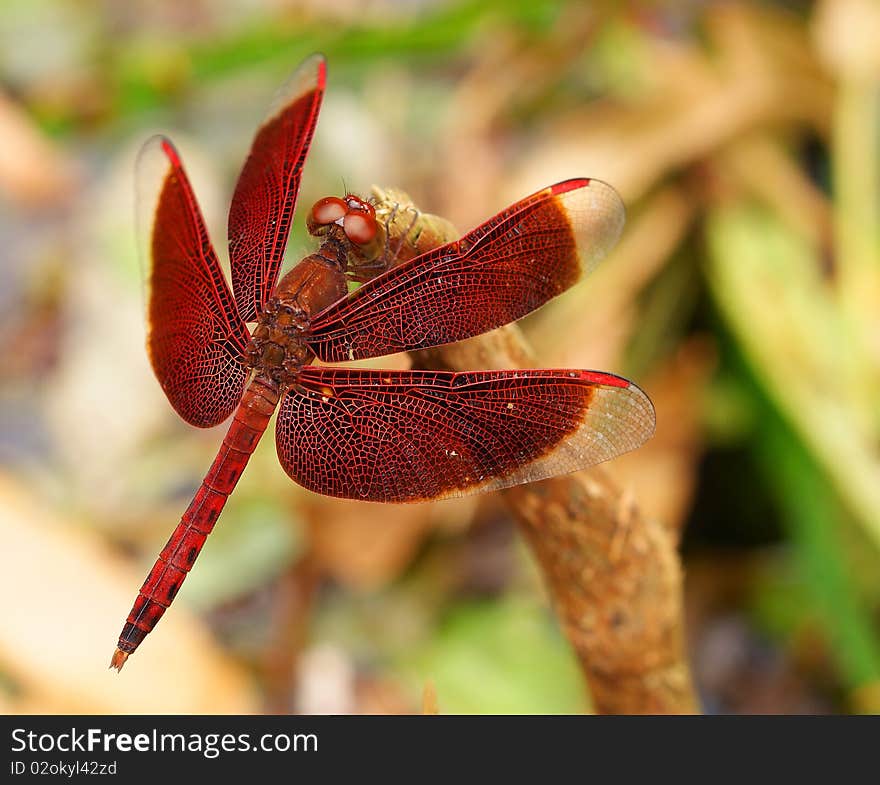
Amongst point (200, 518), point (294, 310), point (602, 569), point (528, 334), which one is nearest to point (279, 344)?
point (294, 310)

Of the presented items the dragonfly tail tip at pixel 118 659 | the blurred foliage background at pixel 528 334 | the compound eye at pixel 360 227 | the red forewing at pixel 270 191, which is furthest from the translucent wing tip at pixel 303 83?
the blurred foliage background at pixel 528 334

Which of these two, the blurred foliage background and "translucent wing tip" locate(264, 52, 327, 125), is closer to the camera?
"translucent wing tip" locate(264, 52, 327, 125)

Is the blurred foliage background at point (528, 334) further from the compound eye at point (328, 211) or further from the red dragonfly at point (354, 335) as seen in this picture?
the compound eye at point (328, 211)

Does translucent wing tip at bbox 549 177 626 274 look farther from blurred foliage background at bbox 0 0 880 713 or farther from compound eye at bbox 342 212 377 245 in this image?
blurred foliage background at bbox 0 0 880 713

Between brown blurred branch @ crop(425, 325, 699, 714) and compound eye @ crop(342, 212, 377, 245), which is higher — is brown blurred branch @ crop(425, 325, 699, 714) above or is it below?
below

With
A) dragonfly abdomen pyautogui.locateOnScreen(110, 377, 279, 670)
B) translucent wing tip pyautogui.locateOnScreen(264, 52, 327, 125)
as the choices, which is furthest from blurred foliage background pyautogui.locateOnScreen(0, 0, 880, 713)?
translucent wing tip pyautogui.locateOnScreen(264, 52, 327, 125)

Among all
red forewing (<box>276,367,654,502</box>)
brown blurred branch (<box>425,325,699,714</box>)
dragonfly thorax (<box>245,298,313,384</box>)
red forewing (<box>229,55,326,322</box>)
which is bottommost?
brown blurred branch (<box>425,325,699,714</box>)
